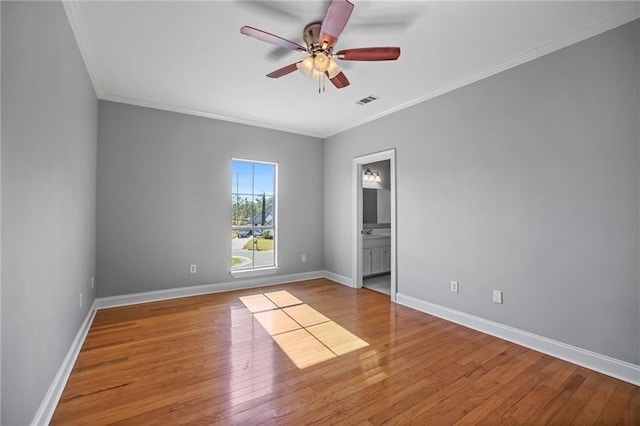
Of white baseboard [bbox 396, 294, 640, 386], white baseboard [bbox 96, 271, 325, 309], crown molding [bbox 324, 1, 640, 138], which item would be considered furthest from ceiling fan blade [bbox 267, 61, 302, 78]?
white baseboard [bbox 96, 271, 325, 309]

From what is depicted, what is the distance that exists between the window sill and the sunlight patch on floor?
58 cm

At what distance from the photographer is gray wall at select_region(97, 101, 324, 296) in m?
3.84

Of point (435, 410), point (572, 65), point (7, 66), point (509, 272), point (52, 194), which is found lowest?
point (435, 410)

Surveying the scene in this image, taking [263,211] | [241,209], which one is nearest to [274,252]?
[263,211]

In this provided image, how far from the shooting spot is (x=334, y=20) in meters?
1.99

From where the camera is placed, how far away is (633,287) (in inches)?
86.0

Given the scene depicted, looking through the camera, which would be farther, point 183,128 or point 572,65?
point 183,128

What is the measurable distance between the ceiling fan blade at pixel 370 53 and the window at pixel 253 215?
9.68ft

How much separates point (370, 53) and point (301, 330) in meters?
2.71

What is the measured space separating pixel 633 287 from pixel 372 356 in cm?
204

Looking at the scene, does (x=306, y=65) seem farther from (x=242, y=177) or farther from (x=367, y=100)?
(x=242, y=177)

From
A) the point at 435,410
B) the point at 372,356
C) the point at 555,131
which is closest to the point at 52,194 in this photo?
the point at 372,356

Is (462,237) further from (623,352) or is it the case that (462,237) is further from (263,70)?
(263,70)

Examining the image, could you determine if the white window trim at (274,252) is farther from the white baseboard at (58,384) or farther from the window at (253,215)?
the white baseboard at (58,384)
